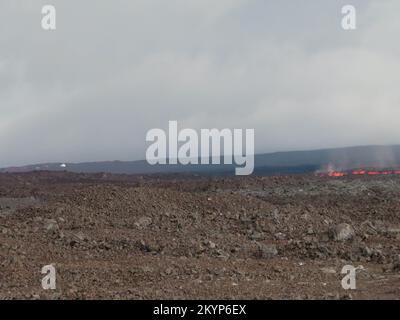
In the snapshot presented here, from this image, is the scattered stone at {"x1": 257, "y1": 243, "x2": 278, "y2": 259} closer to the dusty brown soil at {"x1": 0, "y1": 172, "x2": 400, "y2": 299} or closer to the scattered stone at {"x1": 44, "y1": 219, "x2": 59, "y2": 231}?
the dusty brown soil at {"x1": 0, "y1": 172, "x2": 400, "y2": 299}

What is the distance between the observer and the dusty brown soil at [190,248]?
1284 centimetres

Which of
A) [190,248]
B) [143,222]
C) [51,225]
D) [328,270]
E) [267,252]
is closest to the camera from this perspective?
[328,270]

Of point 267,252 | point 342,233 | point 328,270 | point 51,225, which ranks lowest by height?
point 328,270

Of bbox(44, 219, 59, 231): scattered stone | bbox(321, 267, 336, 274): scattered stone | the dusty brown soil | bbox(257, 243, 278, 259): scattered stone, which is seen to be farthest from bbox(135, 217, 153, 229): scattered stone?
bbox(321, 267, 336, 274): scattered stone

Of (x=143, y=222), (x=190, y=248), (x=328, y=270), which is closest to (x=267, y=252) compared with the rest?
(x=190, y=248)

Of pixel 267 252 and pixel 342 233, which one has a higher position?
pixel 342 233

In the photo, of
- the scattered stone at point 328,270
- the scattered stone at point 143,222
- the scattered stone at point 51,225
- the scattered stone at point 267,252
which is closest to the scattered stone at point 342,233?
the scattered stone at point 267,252

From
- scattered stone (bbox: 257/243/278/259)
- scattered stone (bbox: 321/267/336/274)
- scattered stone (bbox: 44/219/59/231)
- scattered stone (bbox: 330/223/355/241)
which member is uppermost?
scattered stone (bbox: 44/219/59/231)

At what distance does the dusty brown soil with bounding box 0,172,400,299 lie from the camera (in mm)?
12844

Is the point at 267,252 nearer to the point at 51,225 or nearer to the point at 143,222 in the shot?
the point at 143,222

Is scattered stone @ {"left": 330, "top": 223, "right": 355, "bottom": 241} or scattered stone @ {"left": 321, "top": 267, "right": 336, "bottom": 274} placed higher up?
scattered stone @ {"left": 330, "top": 223, "right": 355, "bottom": 241}

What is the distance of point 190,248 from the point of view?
17.8 metres
